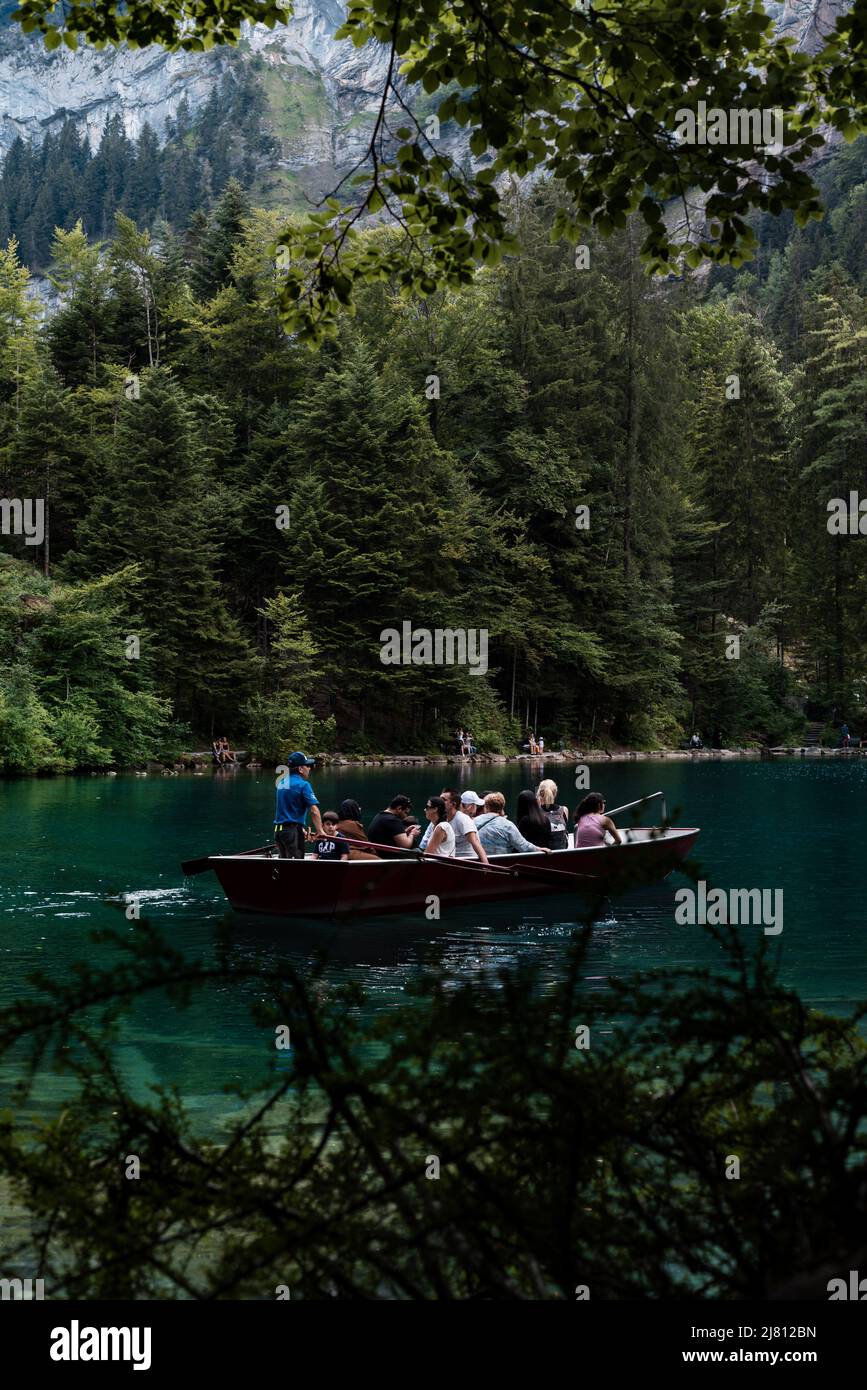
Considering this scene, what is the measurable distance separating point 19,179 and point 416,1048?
178 m

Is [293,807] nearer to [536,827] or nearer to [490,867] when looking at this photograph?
[490,867]

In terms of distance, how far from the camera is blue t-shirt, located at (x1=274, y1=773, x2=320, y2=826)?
45.5 ft

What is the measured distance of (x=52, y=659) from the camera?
42.0m

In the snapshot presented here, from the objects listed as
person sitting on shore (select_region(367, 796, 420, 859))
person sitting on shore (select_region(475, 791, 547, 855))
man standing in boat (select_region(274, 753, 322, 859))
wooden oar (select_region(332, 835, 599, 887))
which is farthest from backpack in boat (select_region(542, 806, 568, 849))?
man standing in boat (select_region(274, 753, 322, 859))

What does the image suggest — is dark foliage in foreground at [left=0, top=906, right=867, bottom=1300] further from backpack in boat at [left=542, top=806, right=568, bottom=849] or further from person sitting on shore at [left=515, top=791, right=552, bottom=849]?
backpack in boat at [left=542, top=806, right=568, bottom=849]

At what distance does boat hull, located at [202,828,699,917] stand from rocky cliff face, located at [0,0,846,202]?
172 meters

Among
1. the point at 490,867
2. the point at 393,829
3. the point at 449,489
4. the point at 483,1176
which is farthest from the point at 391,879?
the point at 449,489

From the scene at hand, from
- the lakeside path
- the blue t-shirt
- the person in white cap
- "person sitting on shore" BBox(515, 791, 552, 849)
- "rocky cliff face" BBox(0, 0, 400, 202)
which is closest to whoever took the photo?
the blue t-shirt

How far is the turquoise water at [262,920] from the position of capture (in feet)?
28.9

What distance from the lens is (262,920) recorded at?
544 inches

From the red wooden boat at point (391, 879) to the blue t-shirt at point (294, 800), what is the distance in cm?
52

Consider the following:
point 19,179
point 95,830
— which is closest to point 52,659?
point 95,830

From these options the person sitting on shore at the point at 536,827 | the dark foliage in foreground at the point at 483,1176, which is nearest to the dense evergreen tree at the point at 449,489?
the person sitting on shore at the point at 536,827
